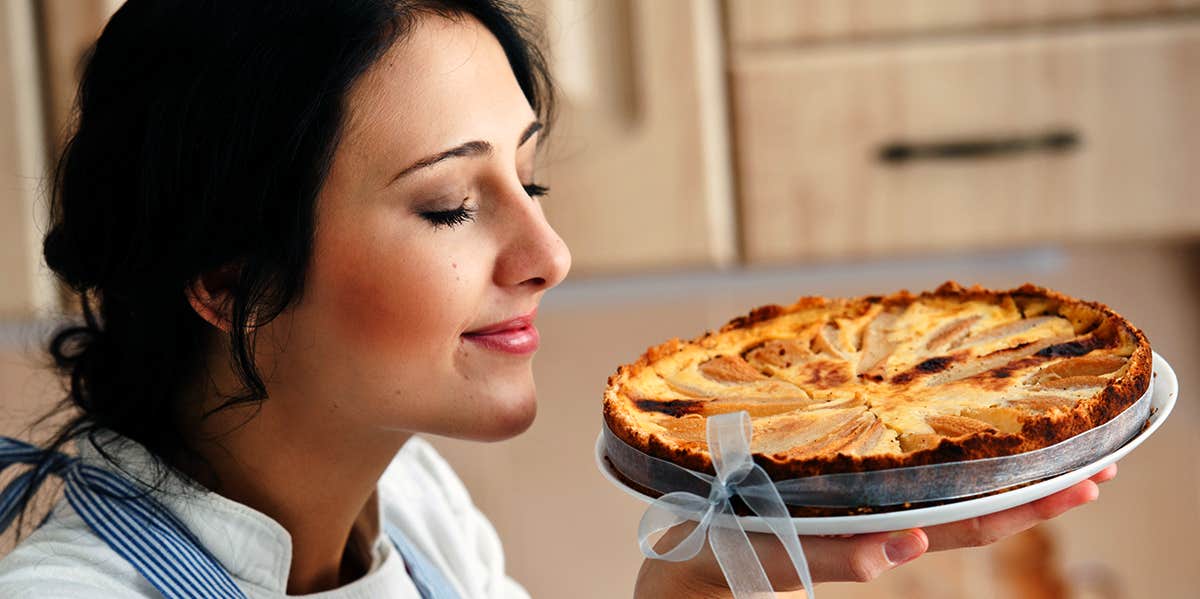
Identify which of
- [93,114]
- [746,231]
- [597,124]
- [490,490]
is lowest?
[490,490]

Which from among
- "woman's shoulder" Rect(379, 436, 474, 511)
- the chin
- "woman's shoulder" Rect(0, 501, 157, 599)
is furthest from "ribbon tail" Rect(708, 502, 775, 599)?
"woman's shoulder" Rect(379, 436, 474, 511)

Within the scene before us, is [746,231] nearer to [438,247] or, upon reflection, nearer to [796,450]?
[438,247]

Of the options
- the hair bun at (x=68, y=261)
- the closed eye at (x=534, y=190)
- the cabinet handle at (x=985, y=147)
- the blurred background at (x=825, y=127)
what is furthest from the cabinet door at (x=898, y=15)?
the hair bun at (x=68, y=261)

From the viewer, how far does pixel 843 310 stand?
89cm

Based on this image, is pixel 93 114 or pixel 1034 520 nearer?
pixel 1034 520

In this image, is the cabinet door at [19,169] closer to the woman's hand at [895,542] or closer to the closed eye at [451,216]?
the closed eye at [451,216]

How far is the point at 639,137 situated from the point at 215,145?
654mm

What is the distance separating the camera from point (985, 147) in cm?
133

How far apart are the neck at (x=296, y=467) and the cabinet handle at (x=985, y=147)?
71cm

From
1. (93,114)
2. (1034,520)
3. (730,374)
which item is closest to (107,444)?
(93,114)

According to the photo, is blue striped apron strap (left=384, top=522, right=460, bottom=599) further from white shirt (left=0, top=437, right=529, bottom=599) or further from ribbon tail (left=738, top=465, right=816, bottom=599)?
ribbon tail (left=738, top=465, right=816, bottom=599)

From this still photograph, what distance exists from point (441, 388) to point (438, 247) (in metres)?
0.09

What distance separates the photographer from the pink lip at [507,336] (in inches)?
32.0

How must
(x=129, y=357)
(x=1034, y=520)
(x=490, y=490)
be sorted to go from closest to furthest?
1. (x=1034, y=520)
2. (x=129, y=357)
3. (x=490, y=490)
